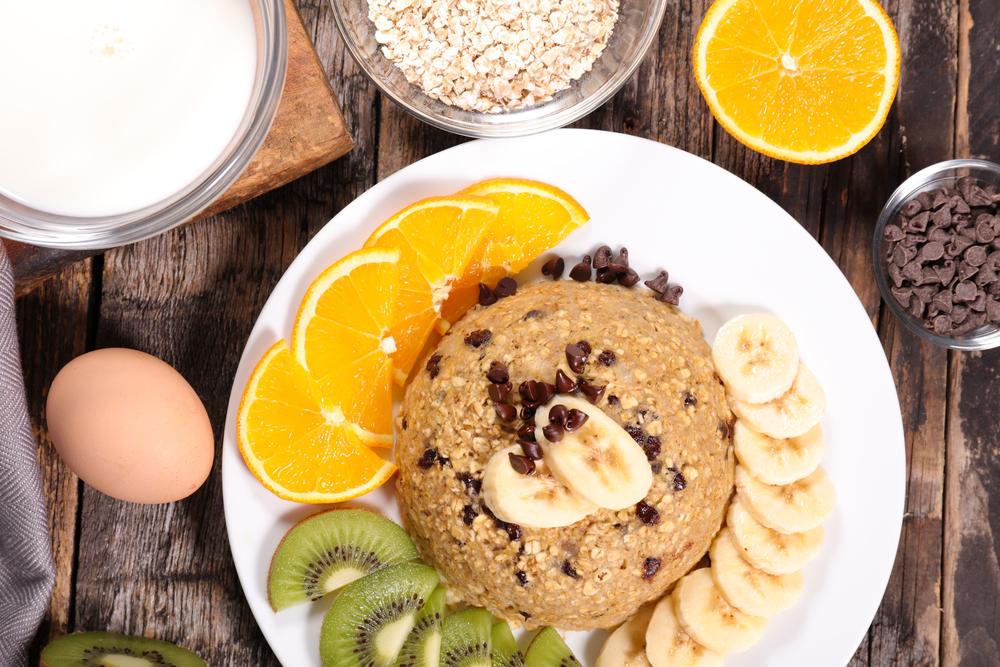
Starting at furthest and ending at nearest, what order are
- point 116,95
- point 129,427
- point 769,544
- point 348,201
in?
point 348,201, point 769,544, point 129,427, point 116,95

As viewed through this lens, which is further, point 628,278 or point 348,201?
point 348,201

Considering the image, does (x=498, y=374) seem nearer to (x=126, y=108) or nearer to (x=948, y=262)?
(x=126, y=108)

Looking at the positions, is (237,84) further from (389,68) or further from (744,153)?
(744,153)

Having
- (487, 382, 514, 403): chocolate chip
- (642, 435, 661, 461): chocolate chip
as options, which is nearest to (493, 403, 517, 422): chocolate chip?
(487, 382, 514, 403): chocolate chip

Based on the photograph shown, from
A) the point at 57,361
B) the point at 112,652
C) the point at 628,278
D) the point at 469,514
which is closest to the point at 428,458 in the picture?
the point at 469,514

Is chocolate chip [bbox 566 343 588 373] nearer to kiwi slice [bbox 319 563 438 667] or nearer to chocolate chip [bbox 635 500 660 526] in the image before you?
chocolate chip [bbox 635 500 660 526]

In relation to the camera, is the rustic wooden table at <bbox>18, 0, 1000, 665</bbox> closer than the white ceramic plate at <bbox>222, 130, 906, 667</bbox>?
No

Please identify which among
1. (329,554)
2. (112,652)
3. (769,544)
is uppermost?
(769,544)
